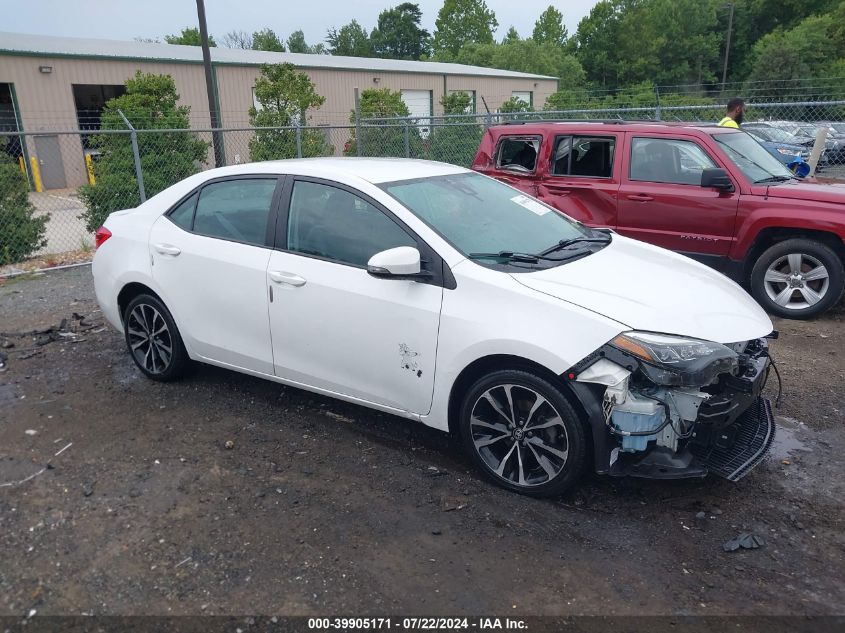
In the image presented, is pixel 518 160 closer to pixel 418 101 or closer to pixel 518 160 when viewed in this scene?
pixel 518 160

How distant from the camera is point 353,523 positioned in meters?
3.26

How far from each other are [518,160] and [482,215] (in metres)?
4.12

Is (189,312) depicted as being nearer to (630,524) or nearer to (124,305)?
(124,305)

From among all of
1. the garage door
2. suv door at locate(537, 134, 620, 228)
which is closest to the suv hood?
suv door at locate(537, 134, 620, 228)

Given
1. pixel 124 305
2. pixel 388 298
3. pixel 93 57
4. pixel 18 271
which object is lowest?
pixel 18 271

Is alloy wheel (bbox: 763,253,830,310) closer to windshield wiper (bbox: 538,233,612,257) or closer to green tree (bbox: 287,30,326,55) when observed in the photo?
windshield wiper (bbox: 538,233,612,257)

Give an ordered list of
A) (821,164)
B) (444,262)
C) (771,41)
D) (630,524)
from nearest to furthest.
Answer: (630,524) → (444,262) → (821,164) → (771,41)

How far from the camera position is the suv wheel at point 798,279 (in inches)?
245

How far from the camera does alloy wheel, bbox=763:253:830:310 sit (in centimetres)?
632

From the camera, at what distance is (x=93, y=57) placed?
22188mm

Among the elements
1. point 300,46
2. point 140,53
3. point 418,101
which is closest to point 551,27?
point 300,46

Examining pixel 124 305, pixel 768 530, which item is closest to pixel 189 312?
pixel 124 305

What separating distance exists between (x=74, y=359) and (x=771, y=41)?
6309 cm

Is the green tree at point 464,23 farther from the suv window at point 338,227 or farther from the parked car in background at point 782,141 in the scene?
the suv window at point 338,227
